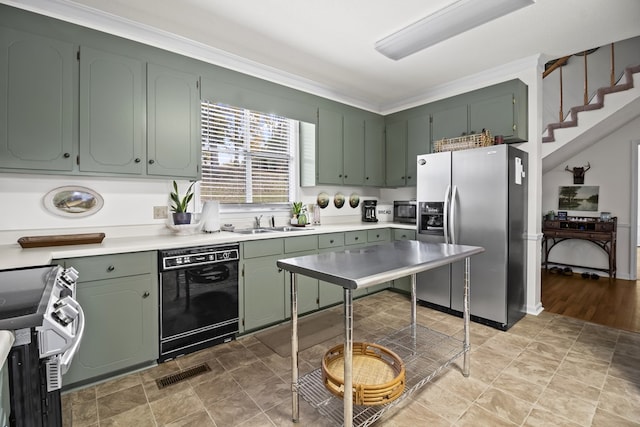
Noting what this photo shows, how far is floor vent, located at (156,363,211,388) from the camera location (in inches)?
85.4

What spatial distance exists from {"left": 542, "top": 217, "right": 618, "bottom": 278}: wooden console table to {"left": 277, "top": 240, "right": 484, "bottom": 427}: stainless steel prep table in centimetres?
369

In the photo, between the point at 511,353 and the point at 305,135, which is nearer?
the point at 511,353

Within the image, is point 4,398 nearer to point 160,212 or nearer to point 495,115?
point 160,212

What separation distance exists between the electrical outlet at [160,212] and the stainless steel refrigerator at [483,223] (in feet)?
8.99

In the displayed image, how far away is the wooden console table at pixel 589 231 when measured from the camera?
4.71 m

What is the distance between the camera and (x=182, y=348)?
2.47 meters

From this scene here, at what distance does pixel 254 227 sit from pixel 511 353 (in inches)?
106

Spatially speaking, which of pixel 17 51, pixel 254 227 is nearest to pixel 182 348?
pixel 254 227

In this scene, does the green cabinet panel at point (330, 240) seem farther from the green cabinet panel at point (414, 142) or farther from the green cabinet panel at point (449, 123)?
the green cabinet panel at point (449, 123)

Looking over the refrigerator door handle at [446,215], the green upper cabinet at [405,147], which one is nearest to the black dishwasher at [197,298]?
the refrigerator door handle at [446,215]

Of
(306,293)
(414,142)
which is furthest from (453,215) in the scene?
(306,293)

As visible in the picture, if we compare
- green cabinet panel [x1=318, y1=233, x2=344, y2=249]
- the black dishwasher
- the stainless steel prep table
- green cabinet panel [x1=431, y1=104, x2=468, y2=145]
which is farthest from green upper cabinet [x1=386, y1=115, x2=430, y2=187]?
the black dishwasher

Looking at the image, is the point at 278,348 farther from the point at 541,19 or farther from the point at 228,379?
the point at 541,19

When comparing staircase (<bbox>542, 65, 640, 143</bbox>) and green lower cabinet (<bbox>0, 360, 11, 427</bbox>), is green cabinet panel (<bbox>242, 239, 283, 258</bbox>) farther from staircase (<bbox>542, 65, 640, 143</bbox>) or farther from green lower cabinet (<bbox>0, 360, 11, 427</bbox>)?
staircase (<bbox>542, 65, 640, 143</bbox>)
